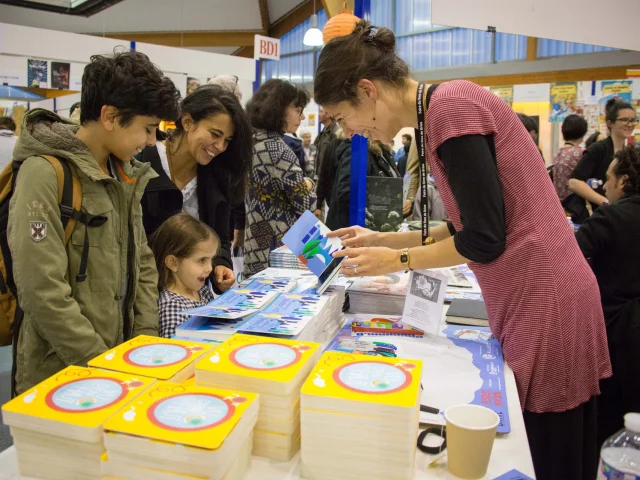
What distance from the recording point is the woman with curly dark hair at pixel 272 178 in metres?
3.05

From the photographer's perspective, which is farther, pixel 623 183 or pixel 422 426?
pixel 623 183

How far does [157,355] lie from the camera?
3.59 ft

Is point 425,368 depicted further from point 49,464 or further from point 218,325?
point 49,464

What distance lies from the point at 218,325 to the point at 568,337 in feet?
2.92

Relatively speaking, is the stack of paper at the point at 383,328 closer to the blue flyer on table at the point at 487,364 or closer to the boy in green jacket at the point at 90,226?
the blue flyer on table at the point at 487,364

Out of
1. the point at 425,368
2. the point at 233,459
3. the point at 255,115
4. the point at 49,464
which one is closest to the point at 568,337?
the point at 425,368

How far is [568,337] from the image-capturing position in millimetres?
1417

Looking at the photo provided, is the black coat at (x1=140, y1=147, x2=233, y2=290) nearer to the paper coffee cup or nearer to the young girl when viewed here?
the young girl

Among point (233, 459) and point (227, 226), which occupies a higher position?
point (227, 226)

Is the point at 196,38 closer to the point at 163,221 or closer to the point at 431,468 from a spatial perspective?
the point at 163,221

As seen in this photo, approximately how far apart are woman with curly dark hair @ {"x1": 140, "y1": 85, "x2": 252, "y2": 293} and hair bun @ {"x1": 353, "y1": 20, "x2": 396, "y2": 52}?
834 mm

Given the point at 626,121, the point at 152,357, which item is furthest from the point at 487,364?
the point at 626,121

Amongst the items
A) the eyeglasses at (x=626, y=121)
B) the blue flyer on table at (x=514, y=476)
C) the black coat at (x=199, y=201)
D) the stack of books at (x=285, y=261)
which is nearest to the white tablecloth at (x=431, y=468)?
the blue flyer on table at (x=514, y=476)

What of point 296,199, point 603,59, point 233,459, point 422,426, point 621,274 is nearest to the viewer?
point 233,459
